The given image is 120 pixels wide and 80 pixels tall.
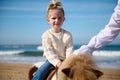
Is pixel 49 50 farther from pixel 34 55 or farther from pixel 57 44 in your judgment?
pixel 34 55

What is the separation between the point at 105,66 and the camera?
12.1ft

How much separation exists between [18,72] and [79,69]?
272 centimetres

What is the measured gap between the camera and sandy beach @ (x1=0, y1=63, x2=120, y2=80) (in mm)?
3693

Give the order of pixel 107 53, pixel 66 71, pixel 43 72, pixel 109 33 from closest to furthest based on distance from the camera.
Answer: pixel 66 71 → pixel 109 33 → pixel 43 72 → pixel 107 53

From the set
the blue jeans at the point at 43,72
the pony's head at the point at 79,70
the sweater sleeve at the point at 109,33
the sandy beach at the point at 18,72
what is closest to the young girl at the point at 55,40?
the blue jeans at the point at 43,72

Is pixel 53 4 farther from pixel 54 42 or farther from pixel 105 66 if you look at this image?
pixel 105 66

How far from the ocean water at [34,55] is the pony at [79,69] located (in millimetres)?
1862

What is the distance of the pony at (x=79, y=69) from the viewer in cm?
137

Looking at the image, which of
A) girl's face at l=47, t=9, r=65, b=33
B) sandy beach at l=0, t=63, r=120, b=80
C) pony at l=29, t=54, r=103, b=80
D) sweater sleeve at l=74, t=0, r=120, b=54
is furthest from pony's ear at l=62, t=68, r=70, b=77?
sandy beach at l=0, t=63, r=120, b=80

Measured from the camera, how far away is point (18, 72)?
4035mm

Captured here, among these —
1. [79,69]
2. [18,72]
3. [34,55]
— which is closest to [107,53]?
[34,55]

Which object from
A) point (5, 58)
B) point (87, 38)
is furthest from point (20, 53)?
point (87, 38)

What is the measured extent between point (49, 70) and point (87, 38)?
4.35 feet

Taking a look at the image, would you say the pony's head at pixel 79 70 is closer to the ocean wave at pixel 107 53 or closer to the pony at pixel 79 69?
the pony at pixel 79 69
